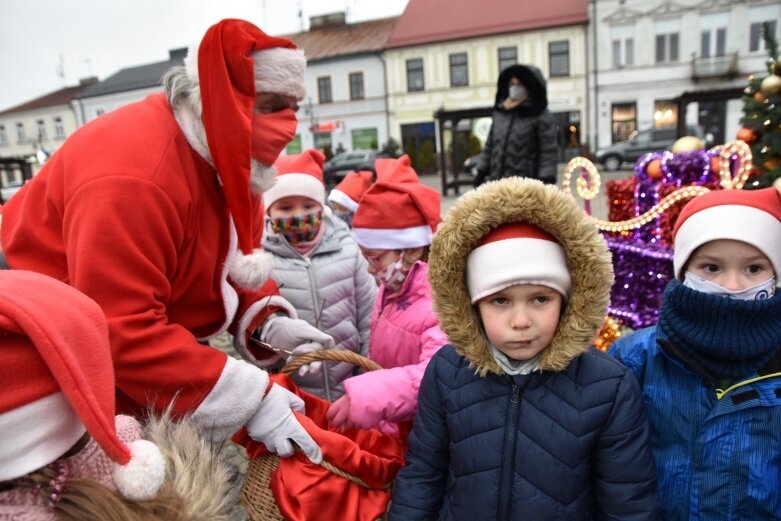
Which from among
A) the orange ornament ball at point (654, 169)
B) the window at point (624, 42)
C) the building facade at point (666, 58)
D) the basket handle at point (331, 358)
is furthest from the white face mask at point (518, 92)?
the window at point (624, 42)

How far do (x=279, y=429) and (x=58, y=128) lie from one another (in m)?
42.7

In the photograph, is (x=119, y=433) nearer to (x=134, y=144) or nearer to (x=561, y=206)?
(x=134, y=144)

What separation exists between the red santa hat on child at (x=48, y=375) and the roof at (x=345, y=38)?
29112 mm

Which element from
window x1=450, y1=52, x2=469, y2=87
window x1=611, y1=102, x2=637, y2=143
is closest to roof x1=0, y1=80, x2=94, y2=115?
window x1=450, y1=52, x2=469, y2=87

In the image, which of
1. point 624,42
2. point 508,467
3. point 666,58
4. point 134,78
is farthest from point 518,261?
point 134,78

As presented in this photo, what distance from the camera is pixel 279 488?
1.37m

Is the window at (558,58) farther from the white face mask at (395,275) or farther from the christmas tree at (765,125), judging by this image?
the white face mask at (395,275)

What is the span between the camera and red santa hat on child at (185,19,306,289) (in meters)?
1.38

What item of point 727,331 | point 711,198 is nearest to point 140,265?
point 727,331

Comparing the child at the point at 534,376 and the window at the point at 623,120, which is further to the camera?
the window at the point at 623,120

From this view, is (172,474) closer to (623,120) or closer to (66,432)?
(66,432)

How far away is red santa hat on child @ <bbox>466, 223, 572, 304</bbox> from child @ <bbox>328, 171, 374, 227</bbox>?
3.08 m

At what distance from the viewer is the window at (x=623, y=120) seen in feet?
81.4

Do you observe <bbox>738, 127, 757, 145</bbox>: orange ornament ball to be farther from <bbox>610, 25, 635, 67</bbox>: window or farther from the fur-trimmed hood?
<bbox>610, 25, 635, 67</bbox>: window
